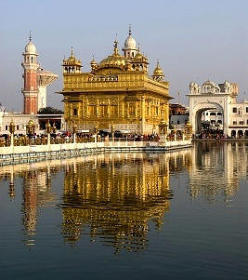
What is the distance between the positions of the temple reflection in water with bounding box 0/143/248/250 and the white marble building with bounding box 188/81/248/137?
6022 centimetres

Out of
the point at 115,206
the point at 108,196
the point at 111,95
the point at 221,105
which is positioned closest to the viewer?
the point at 115,206

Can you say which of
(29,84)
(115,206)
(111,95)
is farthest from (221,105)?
(115,206)

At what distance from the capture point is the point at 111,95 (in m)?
54.8

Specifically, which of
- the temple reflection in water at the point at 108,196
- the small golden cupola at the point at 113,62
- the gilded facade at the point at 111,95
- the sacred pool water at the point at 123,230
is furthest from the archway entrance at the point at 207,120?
the sacred pool water at the point at 123,230

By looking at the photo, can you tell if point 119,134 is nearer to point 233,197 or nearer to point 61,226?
point 233,197

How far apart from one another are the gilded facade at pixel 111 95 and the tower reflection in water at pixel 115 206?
110 feet

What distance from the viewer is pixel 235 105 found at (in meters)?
84.9

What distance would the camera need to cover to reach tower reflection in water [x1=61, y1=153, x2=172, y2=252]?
952 centimetres

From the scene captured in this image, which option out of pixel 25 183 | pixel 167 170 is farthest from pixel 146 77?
pixel 25 183

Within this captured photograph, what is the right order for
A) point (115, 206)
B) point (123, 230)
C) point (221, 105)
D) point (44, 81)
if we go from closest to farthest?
point (123, 230) < point (115, 206) < point (221, 105) < point (44, 81)

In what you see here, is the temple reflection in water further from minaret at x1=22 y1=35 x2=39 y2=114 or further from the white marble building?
the white marble building

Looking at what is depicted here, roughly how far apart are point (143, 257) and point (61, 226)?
101 inches

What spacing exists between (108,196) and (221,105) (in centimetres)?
7109

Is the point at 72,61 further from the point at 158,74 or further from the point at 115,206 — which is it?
the point at 115,206
